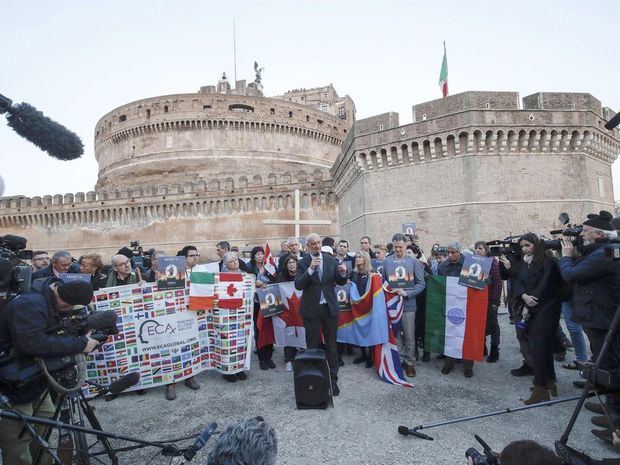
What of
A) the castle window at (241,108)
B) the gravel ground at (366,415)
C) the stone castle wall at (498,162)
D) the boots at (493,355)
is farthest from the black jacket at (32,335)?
the castle window at (241,108)

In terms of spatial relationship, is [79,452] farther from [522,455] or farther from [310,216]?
[310,216]

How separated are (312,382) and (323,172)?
23062 mm

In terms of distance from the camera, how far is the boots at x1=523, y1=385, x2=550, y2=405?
3904mm

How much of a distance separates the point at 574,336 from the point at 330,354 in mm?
3518

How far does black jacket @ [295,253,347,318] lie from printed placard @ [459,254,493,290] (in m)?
2.02

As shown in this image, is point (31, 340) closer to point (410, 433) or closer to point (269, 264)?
point (410, 433)

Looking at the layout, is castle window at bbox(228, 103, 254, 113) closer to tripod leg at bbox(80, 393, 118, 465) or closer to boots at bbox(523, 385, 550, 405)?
boots at bbox(523, 385, 550, 405)

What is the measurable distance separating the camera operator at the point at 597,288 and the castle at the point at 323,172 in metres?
9.65

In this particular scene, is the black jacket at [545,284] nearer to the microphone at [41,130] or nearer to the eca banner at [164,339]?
the eca banner at [164,339]

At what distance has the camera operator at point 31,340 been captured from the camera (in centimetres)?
238

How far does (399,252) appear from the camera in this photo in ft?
18.2

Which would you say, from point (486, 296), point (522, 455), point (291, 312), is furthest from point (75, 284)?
point (486, 296)

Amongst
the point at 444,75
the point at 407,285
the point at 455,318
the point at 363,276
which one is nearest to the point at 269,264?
the point at 363,276

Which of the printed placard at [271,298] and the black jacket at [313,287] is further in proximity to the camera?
the printed placard at [271,298]
